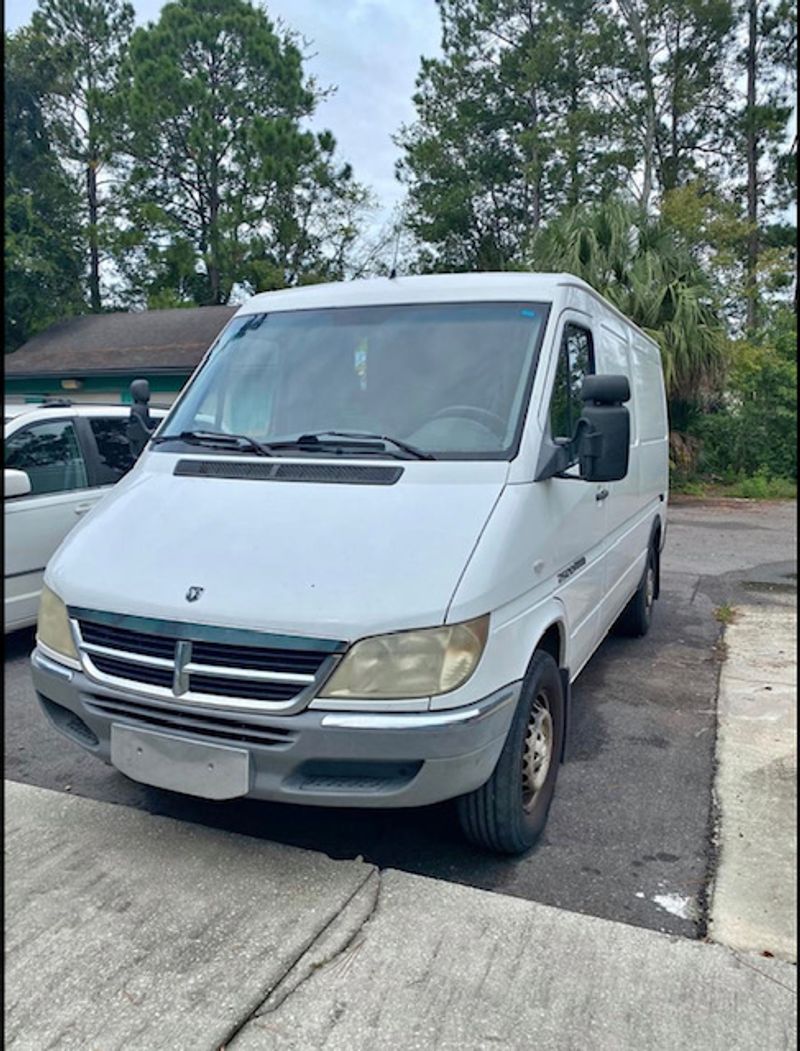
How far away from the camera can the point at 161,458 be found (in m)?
3.74

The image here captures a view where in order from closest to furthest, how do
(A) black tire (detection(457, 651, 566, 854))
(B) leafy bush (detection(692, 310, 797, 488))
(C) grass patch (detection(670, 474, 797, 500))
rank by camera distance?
(A) black tire (detection(457, 651, 566, 854)), (C) grass patch (detection(670, 474, 797, 500)), (B) leafy bush (detection(692, 310, 797, 488))

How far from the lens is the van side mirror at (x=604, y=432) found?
336 centimetres

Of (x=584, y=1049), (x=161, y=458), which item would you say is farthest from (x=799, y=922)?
(x=161, y=458)

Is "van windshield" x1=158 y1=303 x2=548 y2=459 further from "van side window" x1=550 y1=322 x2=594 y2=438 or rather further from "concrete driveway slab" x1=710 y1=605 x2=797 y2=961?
"concrete driveway slab" x1=710 y1=605 x2=797 y2=961

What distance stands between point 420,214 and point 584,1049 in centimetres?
3011

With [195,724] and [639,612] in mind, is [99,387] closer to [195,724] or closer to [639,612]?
[639,612]

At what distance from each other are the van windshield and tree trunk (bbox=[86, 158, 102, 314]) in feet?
90.1

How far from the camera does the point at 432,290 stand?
3889 millimetres

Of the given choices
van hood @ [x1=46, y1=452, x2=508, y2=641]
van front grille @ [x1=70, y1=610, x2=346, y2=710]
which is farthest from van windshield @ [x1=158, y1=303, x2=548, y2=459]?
van front grille @ [x1=70, y1=610, x2=346, y2=710]

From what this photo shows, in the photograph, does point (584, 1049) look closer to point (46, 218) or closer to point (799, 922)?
point (799, 922)

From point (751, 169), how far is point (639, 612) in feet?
85.0

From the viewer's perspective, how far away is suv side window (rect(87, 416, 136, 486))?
6535 millimetres

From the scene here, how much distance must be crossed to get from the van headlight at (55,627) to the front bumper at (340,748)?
0.31 metres

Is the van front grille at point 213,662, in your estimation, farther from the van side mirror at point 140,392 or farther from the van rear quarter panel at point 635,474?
the van rear quarter panel at point 635,474
